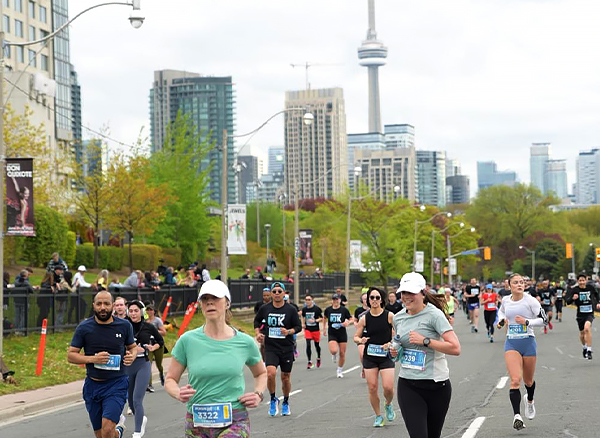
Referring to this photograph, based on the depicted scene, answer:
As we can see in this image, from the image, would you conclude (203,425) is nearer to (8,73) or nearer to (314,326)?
(314,326)

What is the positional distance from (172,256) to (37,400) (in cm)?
4492

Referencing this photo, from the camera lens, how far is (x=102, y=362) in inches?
403

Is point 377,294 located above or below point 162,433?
above

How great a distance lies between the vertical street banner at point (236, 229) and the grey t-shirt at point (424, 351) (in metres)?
26.4

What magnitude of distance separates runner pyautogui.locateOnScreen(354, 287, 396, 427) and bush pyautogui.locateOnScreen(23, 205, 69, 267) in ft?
109

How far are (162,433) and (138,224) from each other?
4019 centimetres

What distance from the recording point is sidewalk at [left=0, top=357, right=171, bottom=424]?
16.6 metres

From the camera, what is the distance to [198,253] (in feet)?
227

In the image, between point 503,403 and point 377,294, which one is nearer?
point 377,294

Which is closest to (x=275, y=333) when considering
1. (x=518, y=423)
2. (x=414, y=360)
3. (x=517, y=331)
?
(x=517, y=331)

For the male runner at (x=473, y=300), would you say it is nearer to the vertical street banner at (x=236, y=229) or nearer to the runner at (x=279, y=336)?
the vertical street banner at (x=236, y=229)

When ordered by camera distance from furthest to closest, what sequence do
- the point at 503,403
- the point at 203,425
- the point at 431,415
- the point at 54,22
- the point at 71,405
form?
1. the point at 54,22
2. the point at 71,405
3. the point at 503,403
4. the point at 431,415
5. the point at 203,425

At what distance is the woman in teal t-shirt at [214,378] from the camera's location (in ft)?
22.3

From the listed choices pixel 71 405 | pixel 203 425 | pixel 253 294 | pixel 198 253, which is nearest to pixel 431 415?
pixel 203 425
